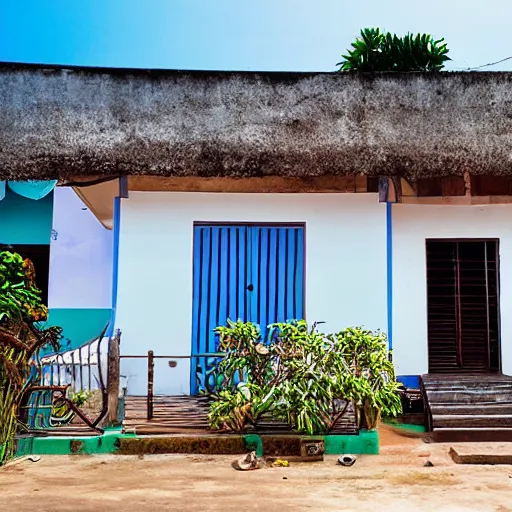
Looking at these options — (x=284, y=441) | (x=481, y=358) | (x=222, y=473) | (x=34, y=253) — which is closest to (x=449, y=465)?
(x=284, y=441)

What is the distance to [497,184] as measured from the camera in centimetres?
820

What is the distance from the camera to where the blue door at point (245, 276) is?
25.3 ft

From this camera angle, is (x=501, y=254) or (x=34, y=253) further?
(x=34, y=253)

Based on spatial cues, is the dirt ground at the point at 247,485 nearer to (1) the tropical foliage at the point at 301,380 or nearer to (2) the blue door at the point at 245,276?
(1) the tropical foliage at the point at 301,380

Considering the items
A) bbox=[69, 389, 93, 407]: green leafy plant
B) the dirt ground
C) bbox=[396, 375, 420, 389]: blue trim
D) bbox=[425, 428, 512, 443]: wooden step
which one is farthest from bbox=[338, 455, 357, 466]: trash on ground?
bbox=[69, 389, 93, 407]: green leafy plant

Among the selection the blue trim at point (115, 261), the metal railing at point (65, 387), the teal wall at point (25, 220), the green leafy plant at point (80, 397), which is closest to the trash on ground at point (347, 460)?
the metal railing at point (65, 387)

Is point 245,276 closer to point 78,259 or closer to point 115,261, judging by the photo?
point 115,261

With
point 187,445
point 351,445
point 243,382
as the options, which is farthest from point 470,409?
point 187,445

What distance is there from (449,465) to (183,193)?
4.12 meters

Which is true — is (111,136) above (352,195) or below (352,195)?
above

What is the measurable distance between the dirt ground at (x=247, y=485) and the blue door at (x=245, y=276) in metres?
2.13

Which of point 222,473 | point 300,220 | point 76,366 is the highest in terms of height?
point 300,220

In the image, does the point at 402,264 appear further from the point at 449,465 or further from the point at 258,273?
the point at 449,465

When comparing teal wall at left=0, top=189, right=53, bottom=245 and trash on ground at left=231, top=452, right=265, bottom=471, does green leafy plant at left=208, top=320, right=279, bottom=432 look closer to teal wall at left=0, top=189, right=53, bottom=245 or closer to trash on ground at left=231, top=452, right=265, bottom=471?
trash on ground at left=231, top=452, right=265, bottom=471
